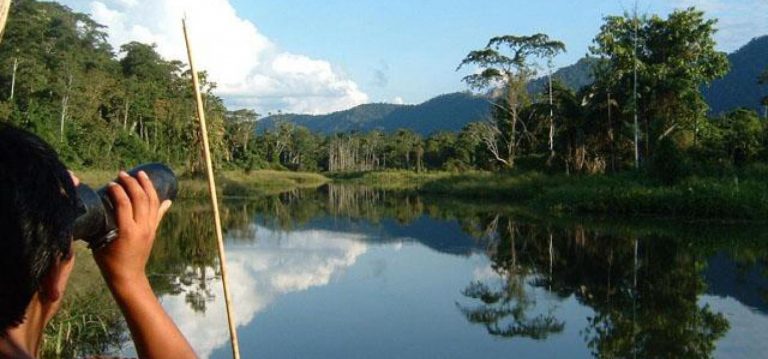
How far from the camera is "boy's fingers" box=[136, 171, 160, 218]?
792 millimetres

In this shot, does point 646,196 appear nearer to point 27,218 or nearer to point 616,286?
point 616,286

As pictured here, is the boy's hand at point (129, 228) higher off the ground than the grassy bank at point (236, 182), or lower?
higher

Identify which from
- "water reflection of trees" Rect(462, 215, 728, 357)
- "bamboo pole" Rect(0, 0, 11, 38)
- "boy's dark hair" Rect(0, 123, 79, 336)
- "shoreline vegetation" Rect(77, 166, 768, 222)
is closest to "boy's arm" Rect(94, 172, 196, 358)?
"boy's dark hair" Rect(0, 123, 79, 336)

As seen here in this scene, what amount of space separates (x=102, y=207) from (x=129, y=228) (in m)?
0.05

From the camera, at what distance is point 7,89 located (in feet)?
99.2

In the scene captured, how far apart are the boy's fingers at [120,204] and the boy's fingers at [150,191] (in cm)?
2

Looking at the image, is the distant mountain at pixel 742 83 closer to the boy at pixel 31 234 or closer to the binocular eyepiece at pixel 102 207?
the binocular eyepiece at pixel 102 207

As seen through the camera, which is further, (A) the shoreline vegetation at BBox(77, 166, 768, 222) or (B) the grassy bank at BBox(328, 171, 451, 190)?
(B) the grassy bank at BBox(328, 171, 451, 190)

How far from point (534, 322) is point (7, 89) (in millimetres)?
29143

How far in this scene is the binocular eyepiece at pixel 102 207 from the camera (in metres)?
0.71

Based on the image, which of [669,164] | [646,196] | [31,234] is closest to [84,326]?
[31,234]

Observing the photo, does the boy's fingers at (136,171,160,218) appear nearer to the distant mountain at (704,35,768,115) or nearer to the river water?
the river water

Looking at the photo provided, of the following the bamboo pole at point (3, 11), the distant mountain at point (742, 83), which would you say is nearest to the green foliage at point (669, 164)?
the bamboo pole at point (3, 11)

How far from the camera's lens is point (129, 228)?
2.55ft
